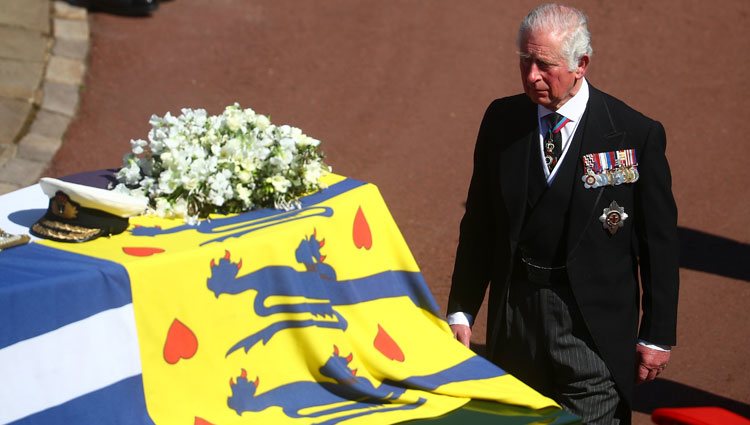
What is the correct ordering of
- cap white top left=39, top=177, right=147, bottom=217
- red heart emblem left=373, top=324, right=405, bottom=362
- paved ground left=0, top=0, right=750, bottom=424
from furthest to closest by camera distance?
paved ground left=0, top=0, right=750, bottom=424 → red heart emblem left=373, top=324, right=405, bottom=362 → cap white top left=39, top=177, right=147, bottom=217

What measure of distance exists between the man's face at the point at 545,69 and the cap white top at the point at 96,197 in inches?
63.0

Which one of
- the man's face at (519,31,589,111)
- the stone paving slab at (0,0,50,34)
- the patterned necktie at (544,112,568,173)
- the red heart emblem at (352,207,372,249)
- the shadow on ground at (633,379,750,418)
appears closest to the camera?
the man's face at (519,31,589,111)

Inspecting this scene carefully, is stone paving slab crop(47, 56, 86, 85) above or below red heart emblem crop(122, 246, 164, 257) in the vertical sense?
below

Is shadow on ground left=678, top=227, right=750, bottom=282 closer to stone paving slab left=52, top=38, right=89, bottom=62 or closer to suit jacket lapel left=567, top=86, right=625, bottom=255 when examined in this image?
suit jacket lapel left=567, top=86, right=625, bottom=255

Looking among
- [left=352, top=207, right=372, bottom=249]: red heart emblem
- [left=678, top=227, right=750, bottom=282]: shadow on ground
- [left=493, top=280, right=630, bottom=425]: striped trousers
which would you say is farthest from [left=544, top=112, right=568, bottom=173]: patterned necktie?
[left=678, top=227, right=750, bottom=282]: shadow on ground

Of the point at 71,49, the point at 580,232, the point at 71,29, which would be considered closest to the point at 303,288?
the point at 580,232

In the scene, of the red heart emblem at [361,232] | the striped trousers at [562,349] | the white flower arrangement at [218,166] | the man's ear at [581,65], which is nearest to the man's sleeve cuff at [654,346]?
the striped trousers at [562,349]

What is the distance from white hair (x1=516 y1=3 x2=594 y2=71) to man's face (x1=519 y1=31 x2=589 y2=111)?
17mm

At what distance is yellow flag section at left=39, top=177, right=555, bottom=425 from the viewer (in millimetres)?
3973

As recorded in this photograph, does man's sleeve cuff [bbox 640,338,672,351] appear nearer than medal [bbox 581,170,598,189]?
No

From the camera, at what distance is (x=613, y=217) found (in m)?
3.89

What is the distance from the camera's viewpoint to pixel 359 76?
9.35 m

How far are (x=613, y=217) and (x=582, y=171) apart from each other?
0.64ft

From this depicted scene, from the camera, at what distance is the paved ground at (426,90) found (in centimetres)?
721
